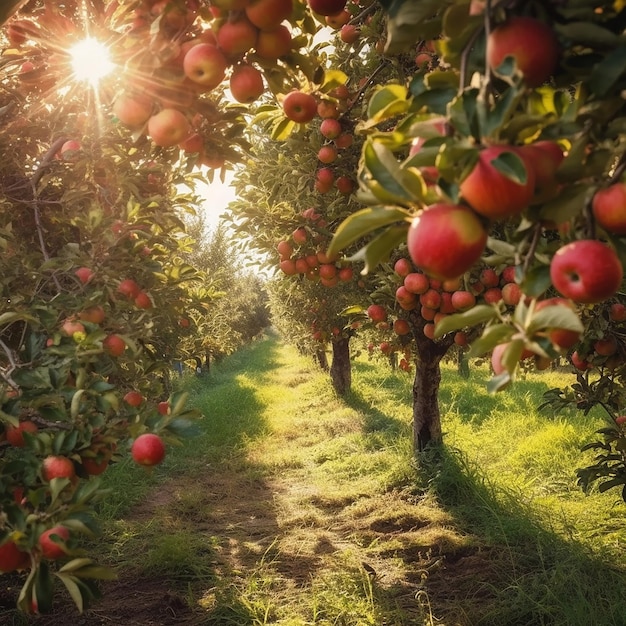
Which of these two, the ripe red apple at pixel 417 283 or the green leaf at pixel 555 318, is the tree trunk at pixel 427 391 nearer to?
the ripe red apple at pixel 417 283

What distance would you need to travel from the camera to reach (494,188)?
36.1 inches

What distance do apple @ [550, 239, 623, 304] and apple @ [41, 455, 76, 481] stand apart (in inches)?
69.0

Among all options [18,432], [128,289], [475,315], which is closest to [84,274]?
[128,289]

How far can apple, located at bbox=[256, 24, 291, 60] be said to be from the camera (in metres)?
1.49

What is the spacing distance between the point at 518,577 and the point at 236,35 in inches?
182

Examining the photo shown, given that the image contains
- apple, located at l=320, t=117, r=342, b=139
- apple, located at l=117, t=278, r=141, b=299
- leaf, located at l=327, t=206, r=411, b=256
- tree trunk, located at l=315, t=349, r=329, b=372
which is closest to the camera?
leaf, located at l=327, t=206, r=411, b=256

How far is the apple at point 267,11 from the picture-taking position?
1.37 meters

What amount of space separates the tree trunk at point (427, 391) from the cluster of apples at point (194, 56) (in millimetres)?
5044

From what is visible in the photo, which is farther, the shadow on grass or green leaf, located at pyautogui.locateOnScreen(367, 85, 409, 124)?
the shadow on grass

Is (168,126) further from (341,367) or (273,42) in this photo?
(341,367)

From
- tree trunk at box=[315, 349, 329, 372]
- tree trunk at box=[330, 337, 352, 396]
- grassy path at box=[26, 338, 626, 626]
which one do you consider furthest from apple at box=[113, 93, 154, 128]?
tree trunk at box=[315, 349, 329, 372]

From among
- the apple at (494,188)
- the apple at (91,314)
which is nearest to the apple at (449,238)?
the apple at (494,188)

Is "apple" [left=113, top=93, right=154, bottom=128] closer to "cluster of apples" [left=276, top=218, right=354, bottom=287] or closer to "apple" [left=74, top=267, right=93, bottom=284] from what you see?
"apple" [left=74, top=267, right=93, bottom=284]

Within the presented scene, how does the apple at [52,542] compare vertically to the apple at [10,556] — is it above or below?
above
